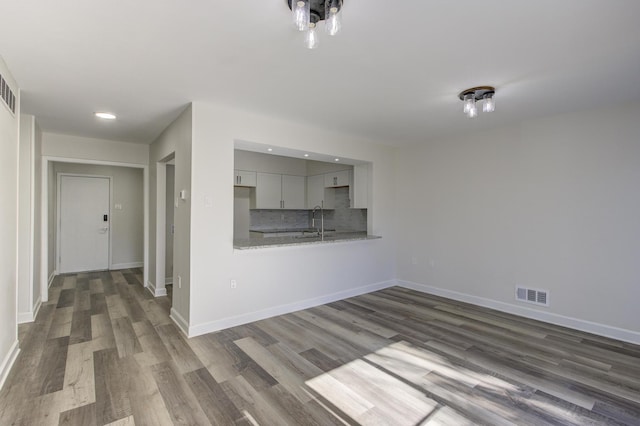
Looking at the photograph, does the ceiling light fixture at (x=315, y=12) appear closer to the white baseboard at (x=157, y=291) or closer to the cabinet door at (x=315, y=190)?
the white baseboard at (x=157, y=291)

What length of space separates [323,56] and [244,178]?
162 inches

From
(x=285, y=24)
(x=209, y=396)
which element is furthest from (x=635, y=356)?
(x=285, y=24)

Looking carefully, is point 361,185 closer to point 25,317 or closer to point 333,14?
point 333,14

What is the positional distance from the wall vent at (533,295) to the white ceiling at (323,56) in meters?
2.13

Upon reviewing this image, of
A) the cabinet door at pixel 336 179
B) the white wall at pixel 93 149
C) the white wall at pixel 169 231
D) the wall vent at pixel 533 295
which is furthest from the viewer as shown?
the cabinet door at pixel 336 179

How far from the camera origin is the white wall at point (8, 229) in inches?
94.7

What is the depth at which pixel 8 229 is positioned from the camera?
257 cm

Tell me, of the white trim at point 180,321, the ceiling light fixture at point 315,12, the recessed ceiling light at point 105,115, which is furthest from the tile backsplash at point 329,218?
the ceiling light fixture at point 315,12

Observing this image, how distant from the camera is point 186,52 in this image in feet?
7.27

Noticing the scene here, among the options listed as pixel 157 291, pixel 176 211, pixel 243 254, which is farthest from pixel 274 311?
pixel 157 291

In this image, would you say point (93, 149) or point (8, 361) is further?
point (93, 149)

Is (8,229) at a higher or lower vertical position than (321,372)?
higher

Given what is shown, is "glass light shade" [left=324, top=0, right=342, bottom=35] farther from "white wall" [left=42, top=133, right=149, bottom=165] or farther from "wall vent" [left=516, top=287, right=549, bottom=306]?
"white wall" [left=42, top=133, right=149, bottom=165]

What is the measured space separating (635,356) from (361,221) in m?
4.17
